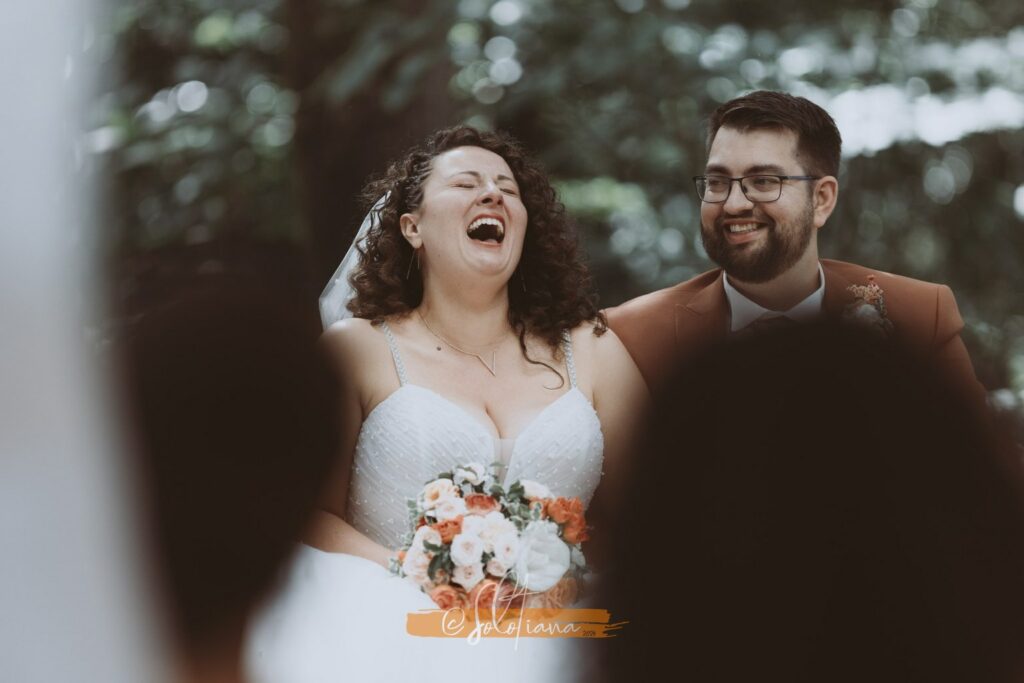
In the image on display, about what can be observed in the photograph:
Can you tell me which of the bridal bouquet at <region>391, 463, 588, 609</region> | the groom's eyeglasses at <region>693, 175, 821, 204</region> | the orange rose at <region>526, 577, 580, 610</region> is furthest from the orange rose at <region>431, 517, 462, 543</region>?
the groom's eyeglasses at <region>693, 175, 821, 204</region>

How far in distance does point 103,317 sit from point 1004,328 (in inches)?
85.5

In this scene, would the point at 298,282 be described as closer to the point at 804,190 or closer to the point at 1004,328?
the point at 804,190

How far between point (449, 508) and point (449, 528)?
0.04 metres

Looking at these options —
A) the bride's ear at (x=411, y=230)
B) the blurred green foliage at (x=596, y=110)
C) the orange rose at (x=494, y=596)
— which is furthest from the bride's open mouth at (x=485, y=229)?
the orange rose at (x=494, y=596)

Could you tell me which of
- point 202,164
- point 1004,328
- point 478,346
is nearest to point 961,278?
point 1004,328

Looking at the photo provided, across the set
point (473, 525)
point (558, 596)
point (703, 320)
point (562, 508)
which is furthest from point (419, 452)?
point (703, 320)

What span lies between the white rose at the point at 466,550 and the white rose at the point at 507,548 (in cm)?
4

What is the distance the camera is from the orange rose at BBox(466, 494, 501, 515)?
196 cm

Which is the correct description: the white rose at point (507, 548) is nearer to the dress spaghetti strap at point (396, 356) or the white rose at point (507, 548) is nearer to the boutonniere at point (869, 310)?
the dress spaghetti strap at point (396, 356)

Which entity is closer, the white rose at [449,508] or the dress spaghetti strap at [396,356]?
the white rose at [449,508]

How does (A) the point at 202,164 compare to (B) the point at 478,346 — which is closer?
(B) the point at 478,346

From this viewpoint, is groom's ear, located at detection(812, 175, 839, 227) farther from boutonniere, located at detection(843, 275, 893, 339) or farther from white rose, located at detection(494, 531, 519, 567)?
white rose, located at detection(494, 531, 519, 567)

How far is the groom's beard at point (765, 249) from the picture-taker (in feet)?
7.18

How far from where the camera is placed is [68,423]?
3.76 ft
